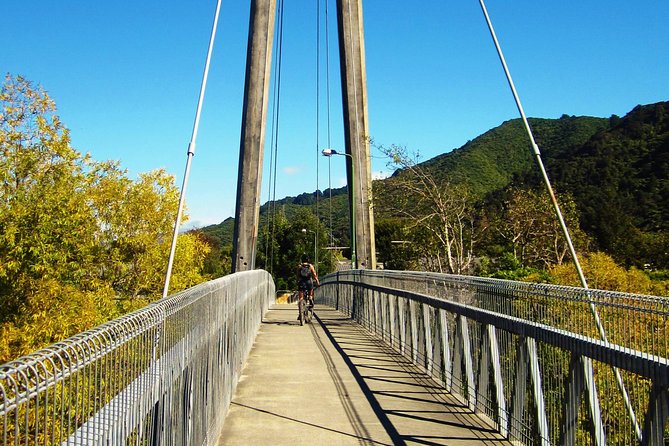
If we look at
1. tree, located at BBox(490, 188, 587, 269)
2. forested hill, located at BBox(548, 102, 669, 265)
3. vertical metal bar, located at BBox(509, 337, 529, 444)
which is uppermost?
forested hill, located at BBox(548, 102, 669, 265)

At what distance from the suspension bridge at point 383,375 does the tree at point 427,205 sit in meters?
11.1

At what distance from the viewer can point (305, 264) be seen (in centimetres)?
1684

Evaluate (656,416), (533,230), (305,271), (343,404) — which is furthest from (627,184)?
(656,416)

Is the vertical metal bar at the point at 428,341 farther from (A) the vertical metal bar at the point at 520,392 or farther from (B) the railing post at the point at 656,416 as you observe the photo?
(B) the railing post at the point at 656,416

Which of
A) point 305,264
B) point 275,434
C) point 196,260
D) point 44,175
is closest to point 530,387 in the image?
point 275,434

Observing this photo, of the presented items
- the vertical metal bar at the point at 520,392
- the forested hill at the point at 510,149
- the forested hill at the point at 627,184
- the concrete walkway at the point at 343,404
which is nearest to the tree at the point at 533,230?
the forested hill at the point at 627,184

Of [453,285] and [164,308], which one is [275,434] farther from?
[453,285]

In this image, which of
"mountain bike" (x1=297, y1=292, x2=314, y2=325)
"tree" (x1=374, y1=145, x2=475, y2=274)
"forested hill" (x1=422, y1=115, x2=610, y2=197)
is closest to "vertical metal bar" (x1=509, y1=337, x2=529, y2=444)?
"mountain bike" (x1=297, y1=292, x2=314, y2=325)

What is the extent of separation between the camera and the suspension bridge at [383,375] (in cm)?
245

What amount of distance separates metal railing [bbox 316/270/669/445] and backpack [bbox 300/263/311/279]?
6801 mm

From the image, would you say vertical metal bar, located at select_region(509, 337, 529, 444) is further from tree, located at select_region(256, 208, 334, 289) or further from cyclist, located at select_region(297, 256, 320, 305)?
tree, located at select_region(256, 208, 334, 289)

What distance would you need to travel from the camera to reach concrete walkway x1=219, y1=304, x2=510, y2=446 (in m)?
5.90

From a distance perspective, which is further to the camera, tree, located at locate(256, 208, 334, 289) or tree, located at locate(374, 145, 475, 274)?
tree, located at locate(256, 208, 334, 289)

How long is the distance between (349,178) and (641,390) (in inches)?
768
